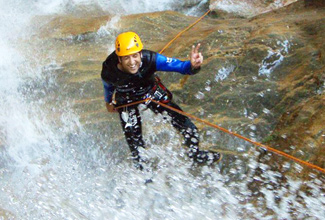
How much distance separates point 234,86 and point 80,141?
7.28ft

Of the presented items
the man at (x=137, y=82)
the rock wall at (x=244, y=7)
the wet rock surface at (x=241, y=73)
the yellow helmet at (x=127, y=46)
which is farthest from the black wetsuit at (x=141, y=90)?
the rock wall at (x=244, y=7)

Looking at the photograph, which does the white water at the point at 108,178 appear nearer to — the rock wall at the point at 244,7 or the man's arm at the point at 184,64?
the man's arm at the point at 184,64

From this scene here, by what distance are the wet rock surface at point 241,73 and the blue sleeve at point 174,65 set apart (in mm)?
1291

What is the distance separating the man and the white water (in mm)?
288

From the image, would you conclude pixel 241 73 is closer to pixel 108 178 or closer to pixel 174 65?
pixel 174 65

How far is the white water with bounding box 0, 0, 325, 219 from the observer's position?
3447mm

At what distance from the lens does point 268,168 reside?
3.63 metres

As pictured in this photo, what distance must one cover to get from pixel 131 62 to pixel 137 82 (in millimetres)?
270

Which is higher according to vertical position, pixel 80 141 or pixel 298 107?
pixel 298 107

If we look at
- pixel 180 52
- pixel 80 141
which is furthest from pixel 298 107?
pixel 80 141

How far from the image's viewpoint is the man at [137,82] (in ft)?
11.0

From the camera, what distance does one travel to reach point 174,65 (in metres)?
3.40

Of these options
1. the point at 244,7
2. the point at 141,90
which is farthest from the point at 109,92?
the point at 244,7

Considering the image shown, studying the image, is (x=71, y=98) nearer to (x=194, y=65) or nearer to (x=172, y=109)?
(x=172, y=109)
